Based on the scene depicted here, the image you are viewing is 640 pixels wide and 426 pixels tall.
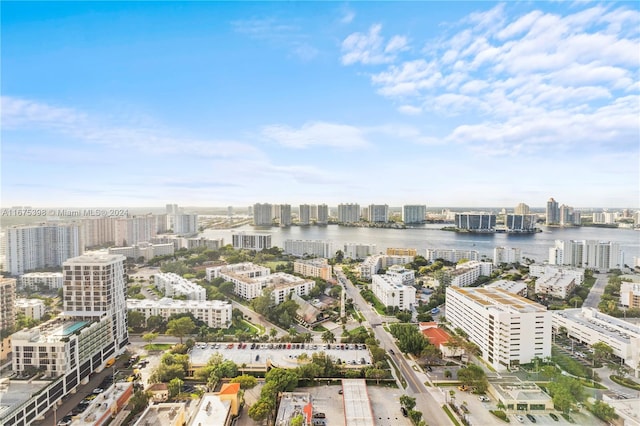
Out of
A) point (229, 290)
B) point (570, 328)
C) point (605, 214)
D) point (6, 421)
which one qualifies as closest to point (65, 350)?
point (6, 421)

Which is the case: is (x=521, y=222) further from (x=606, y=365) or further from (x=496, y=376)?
(x=496, y=376)

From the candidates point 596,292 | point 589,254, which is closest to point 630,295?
point 596,292

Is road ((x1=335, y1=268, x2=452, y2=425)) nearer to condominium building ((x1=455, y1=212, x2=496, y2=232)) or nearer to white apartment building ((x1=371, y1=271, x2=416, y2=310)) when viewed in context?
white apartment building ((x1=371, y1=271, x2=416, y2=310))

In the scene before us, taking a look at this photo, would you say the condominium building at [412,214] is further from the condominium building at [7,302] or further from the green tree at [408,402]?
the condominium building at [7,302]

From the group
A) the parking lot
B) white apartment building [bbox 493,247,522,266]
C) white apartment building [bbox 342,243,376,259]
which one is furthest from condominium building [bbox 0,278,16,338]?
white apartment building [bbox 493,247,522,266]

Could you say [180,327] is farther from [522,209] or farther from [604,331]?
[522,209]

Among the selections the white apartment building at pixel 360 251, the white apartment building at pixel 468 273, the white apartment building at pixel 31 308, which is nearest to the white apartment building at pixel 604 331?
the white apartment building at pixel 468 273
